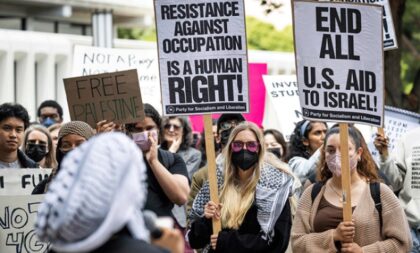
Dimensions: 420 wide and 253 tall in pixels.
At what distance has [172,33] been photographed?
8.55 metres

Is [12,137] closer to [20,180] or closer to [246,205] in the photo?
[20,180]

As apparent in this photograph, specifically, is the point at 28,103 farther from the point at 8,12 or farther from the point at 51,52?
the point at 8,12

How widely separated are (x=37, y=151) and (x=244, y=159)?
354 centimetres

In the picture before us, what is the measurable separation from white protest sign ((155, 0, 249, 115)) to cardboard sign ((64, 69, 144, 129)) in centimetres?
35

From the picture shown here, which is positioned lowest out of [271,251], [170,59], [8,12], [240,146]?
[271,251]

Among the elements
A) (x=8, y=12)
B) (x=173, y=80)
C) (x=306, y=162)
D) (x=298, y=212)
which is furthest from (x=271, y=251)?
(x=8, y=12)

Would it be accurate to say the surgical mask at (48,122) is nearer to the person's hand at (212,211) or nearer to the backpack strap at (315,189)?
the person's hand at (212,211)

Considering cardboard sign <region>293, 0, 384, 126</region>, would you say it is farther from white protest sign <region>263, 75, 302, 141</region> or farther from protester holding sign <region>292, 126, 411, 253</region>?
white protest sign <region>263, 75, 302, 141</region>

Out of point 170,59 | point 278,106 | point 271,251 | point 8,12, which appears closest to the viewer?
point 271,251

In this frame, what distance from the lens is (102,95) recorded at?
9070mm

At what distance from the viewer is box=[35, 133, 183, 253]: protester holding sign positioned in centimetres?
384

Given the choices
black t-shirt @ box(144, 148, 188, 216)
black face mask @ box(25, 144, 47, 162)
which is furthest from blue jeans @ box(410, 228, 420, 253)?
black face mask @ box(25, 144, 47, 162)

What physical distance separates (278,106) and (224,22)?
501 cm

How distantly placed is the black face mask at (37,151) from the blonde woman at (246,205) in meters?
3.17
